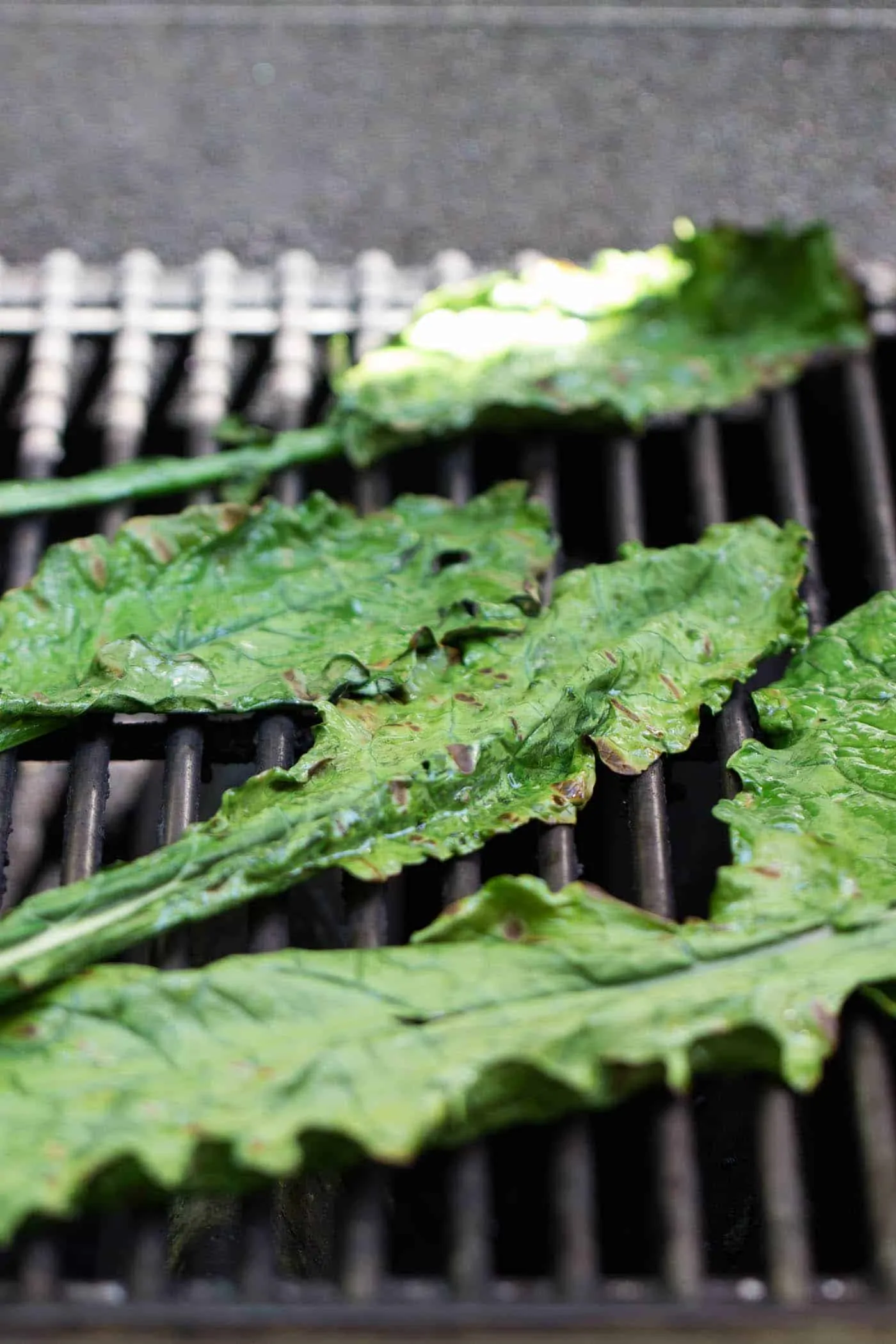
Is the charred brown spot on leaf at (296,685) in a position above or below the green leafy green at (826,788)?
above

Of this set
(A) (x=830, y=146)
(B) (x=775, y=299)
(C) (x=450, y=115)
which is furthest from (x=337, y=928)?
(A) (x=830, y=146)

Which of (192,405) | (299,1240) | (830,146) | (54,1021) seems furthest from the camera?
(830,146)

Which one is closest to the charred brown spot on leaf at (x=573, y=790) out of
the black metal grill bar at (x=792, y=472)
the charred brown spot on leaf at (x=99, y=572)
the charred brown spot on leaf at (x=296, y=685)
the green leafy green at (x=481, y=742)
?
the green leafy green at (x=481, y=742)

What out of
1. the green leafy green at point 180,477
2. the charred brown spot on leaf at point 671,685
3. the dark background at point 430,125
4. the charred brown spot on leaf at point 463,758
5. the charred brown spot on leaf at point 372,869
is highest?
the dark background at point 430,125

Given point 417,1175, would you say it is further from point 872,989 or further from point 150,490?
point 150,490

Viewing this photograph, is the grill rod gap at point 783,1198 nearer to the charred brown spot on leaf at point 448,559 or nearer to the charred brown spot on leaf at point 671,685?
the charred brown spot on leaf at point 671,685

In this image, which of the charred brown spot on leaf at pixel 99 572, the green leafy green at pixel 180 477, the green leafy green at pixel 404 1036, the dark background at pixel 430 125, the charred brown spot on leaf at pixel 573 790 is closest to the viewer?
the green leafy green at pixel 404 1036

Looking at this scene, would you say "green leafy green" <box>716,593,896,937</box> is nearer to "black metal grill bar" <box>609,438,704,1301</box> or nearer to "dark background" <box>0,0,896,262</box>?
"black metal grill bar" <box>609,438,704,1301</box>
